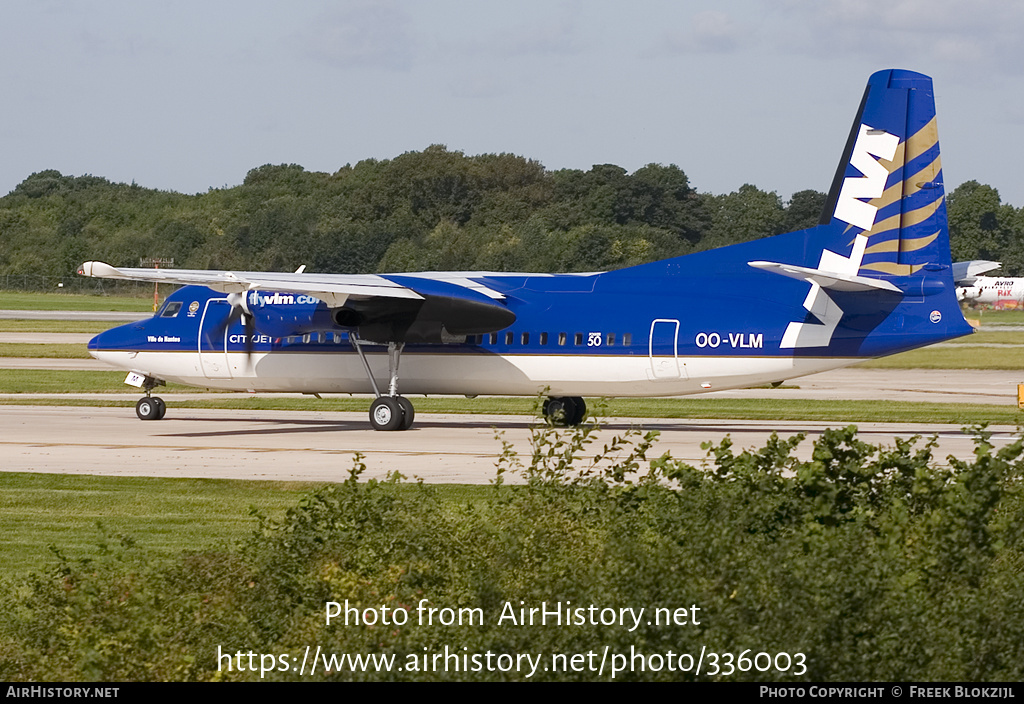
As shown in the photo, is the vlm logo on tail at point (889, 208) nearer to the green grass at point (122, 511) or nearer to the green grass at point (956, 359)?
the green grass at point (122, 511)

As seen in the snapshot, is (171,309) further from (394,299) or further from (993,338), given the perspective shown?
(993,338)

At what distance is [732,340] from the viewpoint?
93.7ft

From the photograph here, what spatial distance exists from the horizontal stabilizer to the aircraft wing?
659 cm

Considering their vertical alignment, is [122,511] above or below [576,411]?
below

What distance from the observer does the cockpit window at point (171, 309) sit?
1351 inches

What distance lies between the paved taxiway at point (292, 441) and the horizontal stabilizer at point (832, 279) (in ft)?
10.2

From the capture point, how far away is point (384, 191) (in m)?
93.0

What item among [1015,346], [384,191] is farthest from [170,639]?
[384,191]

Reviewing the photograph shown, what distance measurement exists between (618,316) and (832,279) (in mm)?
5079

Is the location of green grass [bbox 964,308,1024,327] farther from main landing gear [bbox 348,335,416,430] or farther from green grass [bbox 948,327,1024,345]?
main landing gear [bbox 348,335,416,430]

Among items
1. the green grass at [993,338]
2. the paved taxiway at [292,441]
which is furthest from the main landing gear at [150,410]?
the green grass at [993,338]

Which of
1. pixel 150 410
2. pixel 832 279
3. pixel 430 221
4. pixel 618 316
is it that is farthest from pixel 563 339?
pixel 430 221

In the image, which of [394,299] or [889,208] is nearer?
[889,208]

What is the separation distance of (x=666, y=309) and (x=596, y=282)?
2396mm
